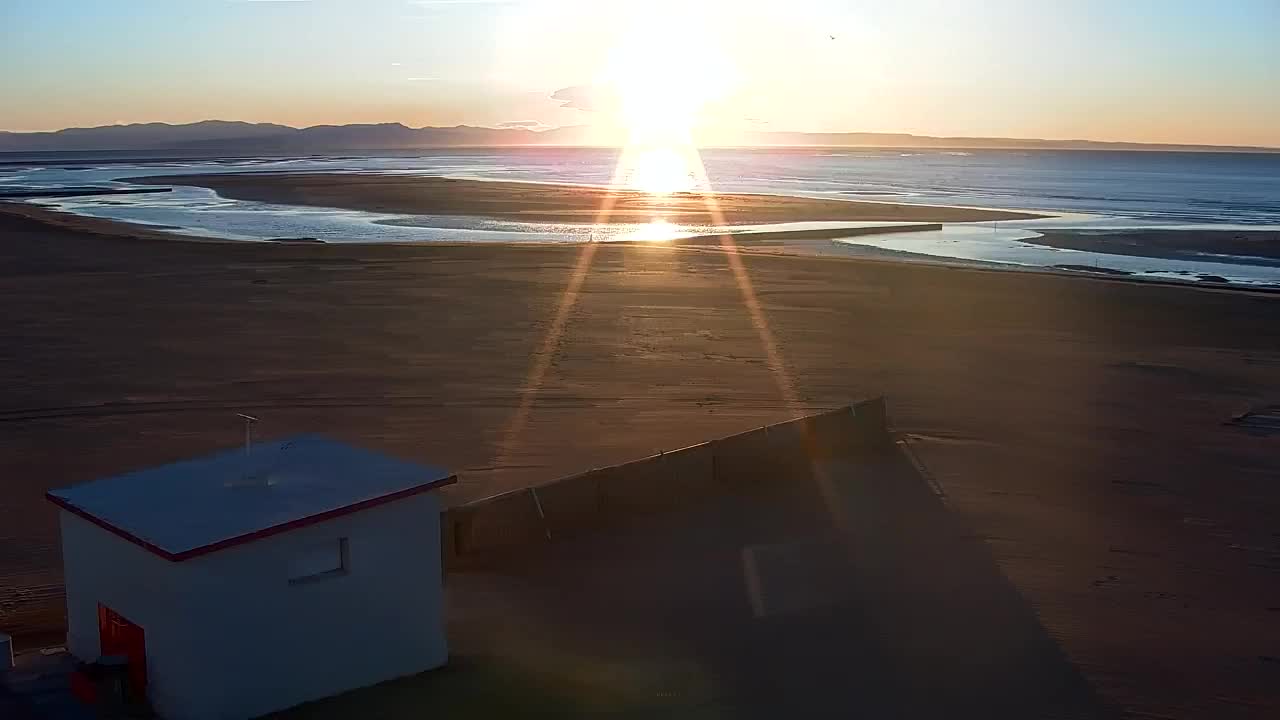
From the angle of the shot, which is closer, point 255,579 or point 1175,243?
point 255,579

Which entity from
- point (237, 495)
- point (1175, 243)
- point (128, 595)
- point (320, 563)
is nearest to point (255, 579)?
point (320, 563)

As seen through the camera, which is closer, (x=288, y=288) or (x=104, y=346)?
(x=104, y=346)

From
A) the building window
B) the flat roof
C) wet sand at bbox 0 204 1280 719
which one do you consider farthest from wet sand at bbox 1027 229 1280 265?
the building window

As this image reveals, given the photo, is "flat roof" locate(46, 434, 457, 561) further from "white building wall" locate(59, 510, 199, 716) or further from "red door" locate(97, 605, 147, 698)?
"red door" locate(97, 605, 147, 698)

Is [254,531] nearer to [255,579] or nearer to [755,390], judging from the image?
[255,579]

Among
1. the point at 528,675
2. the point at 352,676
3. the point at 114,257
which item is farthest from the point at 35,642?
the point at 114,257

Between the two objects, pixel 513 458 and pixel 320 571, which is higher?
pixel 320 571

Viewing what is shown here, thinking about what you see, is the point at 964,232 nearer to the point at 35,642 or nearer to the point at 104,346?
the point at 104,346
